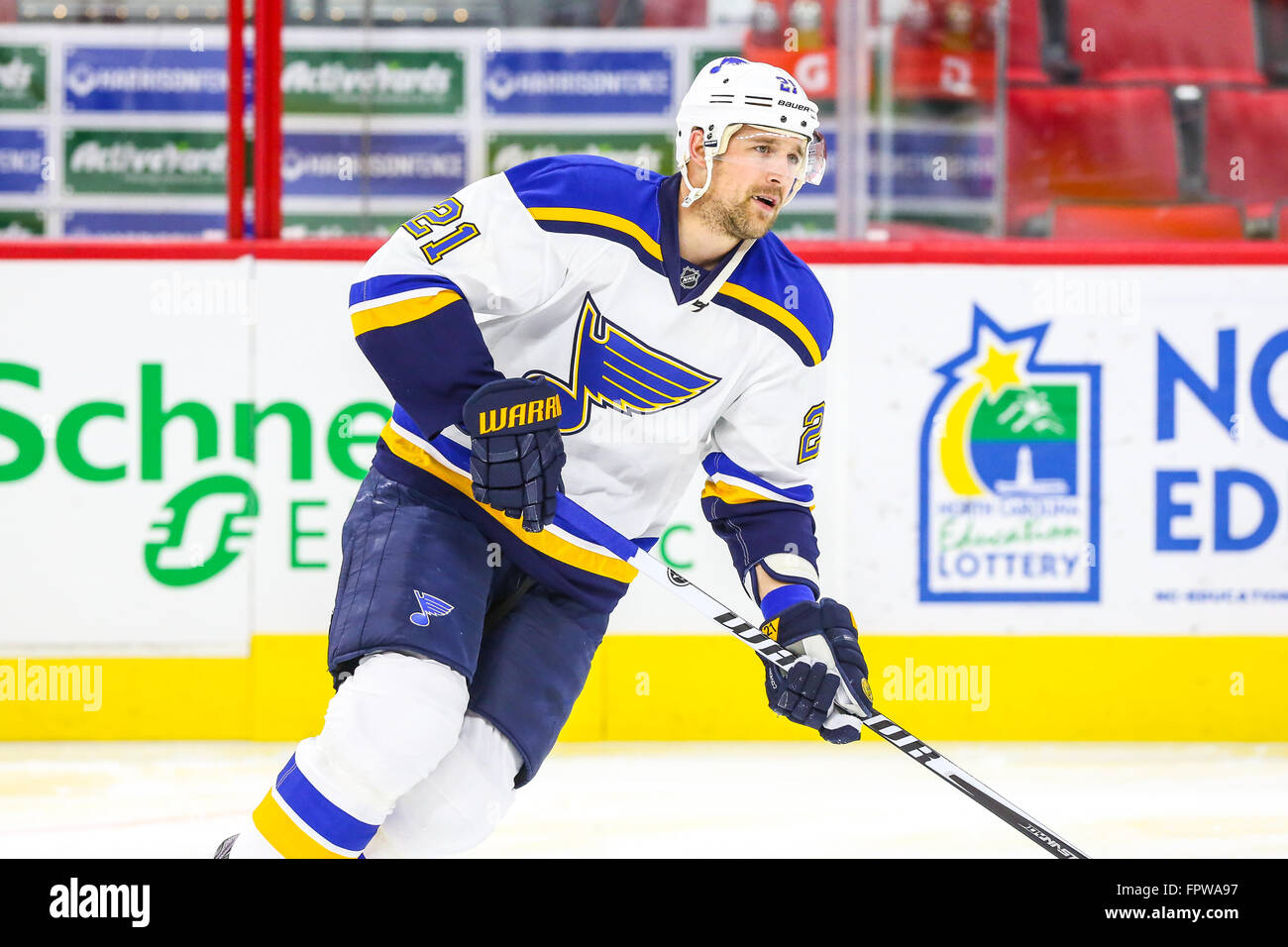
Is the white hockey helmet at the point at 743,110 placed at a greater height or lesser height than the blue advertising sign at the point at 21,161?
lesser

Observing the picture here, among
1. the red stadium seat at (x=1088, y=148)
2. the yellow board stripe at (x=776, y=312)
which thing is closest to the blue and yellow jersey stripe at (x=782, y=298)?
the yellow board stripe at (x=776, y=312)

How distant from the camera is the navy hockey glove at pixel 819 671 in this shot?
2.25 meters

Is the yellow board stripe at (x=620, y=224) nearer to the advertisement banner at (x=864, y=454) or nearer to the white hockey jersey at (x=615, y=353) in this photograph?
the white hockey jersey at (x=615, y=353)

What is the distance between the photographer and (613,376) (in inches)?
93.0

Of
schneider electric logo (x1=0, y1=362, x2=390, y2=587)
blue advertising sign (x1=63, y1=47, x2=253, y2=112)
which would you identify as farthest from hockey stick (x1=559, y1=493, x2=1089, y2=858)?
blue advertising sign (x1=63, y1=47, x2=253, y2=112)

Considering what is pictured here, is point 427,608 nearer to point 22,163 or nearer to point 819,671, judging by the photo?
point 819,671

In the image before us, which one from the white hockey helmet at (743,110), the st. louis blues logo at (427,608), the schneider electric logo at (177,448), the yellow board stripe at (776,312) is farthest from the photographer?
the schneider electric logo at (177,448)

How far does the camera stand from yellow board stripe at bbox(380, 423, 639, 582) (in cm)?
235

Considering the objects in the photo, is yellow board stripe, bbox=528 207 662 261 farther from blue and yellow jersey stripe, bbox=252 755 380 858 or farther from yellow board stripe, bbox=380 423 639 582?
blue and yellow jersey stripe, bbox=252 755 380 858

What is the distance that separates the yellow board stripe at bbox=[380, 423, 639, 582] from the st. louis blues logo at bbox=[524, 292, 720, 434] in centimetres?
16

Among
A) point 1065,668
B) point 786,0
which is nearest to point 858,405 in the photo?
point 1065,668

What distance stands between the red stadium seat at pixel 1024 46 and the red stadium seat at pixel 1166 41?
0.37 ft
